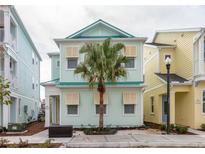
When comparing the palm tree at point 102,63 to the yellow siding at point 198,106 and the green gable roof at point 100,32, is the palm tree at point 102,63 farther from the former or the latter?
the yellow siding at point 198,106

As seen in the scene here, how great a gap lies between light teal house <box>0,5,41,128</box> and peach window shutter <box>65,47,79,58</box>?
159 inches

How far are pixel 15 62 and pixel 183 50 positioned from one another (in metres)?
13.5

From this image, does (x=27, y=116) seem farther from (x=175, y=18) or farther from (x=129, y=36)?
(x=175, y=18)

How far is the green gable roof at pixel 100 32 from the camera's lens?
69.5ft

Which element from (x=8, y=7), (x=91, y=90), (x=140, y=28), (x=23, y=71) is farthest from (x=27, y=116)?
(x=140, y=28)

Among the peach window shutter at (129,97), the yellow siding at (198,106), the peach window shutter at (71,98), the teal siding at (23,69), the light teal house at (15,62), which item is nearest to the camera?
the light teal house at (15,62)

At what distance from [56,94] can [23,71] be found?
658cm

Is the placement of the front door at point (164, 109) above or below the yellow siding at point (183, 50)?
below

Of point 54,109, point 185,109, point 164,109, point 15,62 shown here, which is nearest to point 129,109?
point 164,109

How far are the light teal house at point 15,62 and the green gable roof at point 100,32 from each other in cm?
447

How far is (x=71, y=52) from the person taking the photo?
20781 mm

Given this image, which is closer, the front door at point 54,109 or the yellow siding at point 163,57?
the front door at point 54,109

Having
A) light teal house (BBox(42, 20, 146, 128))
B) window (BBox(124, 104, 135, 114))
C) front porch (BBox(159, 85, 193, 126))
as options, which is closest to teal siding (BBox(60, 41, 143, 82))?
light teal house (BBox(42, 20, 146, 128))

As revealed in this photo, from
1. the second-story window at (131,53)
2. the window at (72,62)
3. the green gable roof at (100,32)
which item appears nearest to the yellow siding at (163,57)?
the second-story window at (131,53)
